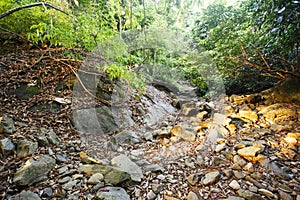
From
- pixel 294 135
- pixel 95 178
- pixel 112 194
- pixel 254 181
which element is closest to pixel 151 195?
pixel 112 194

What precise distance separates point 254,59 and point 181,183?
2271 mm

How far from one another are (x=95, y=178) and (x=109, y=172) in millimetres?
111

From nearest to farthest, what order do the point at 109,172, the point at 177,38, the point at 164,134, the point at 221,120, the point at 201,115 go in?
1. the point at 109,172
2. the point at 164,134
3. the point at 221,120
4. the point at 201,115
5. the point at 177,38

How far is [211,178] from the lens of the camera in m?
1.37

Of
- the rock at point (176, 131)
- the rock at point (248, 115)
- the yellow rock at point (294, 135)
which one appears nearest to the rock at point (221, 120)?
the rock at point (248, 115)

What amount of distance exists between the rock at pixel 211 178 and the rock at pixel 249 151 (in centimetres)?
35

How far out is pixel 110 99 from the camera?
2.62 meters

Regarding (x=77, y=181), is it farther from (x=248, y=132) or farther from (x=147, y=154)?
(x=248, y=132)

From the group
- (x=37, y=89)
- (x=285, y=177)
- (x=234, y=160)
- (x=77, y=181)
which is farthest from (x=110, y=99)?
(x=285, y=177)

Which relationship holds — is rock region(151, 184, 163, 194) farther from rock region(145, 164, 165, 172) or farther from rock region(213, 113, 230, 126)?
rock region(213, 113, 230, 126)

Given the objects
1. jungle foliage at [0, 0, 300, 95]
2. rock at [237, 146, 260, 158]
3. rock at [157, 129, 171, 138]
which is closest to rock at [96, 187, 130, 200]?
rock at [237, 146, 260, 158]

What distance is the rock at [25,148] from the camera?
1335 mm

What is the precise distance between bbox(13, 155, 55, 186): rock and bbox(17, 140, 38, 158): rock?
94mm

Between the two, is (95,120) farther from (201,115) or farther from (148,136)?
(201,115)
